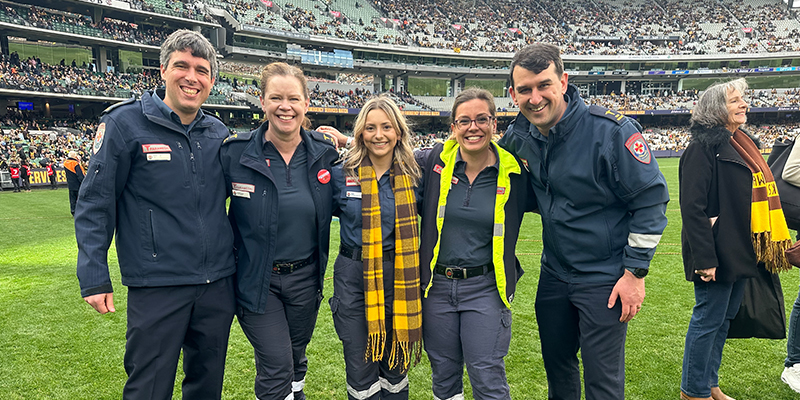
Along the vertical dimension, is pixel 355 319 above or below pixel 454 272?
below

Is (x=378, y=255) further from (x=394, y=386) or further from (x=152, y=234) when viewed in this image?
(x=152, y=234)

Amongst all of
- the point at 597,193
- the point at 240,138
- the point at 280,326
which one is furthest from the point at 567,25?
the point at 280,326

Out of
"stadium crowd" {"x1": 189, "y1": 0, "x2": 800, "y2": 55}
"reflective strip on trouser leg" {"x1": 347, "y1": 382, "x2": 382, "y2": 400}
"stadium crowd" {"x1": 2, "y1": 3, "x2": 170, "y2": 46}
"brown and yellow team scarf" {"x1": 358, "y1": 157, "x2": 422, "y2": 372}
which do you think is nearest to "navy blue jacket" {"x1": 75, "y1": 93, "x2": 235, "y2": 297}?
"brown and yellow team scarf" {"x1": 358, "y1": 157, "x2": 422, "y2": 372}

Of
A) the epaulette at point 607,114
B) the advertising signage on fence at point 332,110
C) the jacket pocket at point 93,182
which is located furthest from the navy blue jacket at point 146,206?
the advertising signage on fence at point 332,110

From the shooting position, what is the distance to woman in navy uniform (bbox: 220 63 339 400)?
2.71 metres

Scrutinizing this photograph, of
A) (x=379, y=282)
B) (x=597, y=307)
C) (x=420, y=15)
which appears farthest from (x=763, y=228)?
(x=420, y=15)

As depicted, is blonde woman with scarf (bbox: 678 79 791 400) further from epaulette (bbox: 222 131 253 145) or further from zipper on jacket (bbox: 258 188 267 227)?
epaulette (bbox: 222 131 253 145)

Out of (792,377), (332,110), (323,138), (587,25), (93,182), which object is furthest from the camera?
(587,25)

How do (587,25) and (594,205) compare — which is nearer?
(594,205)

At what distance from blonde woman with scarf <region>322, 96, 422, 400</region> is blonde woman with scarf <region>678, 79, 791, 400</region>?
1.92 m

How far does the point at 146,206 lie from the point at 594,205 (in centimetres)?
259

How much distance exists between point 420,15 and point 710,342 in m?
55.4

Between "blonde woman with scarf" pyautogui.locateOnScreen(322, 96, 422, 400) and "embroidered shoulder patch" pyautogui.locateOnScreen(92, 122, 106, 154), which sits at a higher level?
"embroidered shoulder patch" pyautogui.locateOnScreen(92, 122, 106, 154)

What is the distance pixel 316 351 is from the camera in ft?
14.7
